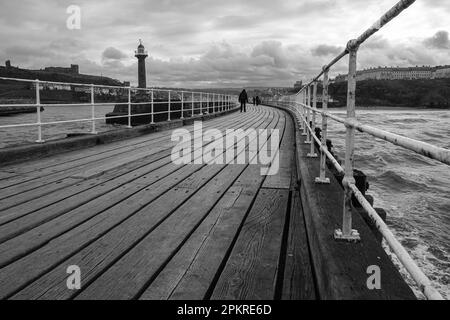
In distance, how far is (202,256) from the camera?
2275 mm

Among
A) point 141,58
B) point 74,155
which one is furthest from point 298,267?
point 141,58

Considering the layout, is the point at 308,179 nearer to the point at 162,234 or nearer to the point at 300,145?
the point at 162,234

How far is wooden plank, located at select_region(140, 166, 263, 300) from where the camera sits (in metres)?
1.88

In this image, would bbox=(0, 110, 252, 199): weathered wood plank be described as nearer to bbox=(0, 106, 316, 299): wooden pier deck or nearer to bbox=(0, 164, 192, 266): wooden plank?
bbox=(0, 106, 316, 299): wooden pier deck

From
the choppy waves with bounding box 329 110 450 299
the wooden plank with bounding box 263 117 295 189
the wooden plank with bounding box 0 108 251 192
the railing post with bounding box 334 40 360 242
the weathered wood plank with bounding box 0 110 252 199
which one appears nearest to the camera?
the railing post with bounding box 334 40 360 242

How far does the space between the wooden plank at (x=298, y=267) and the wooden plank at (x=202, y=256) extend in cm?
39

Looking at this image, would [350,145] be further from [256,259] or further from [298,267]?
[256,259]

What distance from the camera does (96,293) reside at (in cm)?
183

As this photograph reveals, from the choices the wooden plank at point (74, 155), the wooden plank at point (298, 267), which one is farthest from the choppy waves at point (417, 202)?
the wooden plank at point (74, 155)

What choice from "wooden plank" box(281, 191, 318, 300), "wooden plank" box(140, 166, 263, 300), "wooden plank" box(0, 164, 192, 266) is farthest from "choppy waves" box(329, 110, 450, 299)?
"wooden plank" box(0, 164, 192, 266)

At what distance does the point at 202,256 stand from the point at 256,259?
326mm
